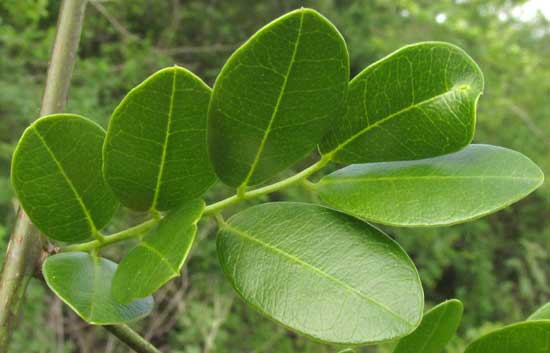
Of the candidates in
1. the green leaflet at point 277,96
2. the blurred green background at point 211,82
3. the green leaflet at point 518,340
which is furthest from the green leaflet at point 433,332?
the blurred green background at point 211,82

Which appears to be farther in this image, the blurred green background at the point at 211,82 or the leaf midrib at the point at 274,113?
the blurred green background at the point at 211,82

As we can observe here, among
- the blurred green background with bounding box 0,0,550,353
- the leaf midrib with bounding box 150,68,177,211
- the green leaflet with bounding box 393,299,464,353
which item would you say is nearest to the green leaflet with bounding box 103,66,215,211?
the leaf midrib with bounding box 150,68,177,211

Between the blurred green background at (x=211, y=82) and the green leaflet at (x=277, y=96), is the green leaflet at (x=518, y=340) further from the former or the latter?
the blurred green background at (x=211, y=82)

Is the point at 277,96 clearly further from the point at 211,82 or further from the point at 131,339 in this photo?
the point at 211,82

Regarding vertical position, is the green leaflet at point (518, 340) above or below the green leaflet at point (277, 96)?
below

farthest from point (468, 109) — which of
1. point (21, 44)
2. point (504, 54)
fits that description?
point (504, 54)

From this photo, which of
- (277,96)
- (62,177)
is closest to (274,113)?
(277,96)
